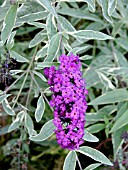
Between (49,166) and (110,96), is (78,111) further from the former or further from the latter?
(49,166)

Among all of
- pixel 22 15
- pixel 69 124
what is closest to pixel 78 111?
pixel 69 124

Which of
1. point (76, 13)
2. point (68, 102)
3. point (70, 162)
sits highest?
point (76, 13)

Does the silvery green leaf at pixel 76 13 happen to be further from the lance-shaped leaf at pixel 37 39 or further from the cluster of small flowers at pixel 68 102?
the cluster of small flowers at pixel 68 102

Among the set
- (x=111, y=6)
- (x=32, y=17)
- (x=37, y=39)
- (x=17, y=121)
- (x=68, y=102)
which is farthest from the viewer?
(x=17, y=121)

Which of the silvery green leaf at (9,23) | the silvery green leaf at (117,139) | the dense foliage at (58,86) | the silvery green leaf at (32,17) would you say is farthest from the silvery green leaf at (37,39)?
the silvery green leaf at (117,139)

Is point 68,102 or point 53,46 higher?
point 53,46

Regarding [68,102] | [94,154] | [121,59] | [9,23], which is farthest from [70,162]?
[121,59]

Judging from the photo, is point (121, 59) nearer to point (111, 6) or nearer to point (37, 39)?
point (37, 39)

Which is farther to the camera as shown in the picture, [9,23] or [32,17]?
[32,17]

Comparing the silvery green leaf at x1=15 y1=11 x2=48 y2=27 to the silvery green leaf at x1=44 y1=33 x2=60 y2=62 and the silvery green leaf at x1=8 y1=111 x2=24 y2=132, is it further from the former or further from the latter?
the silvery green leaf at x1=8 y1=111 x2=24 y2=132
